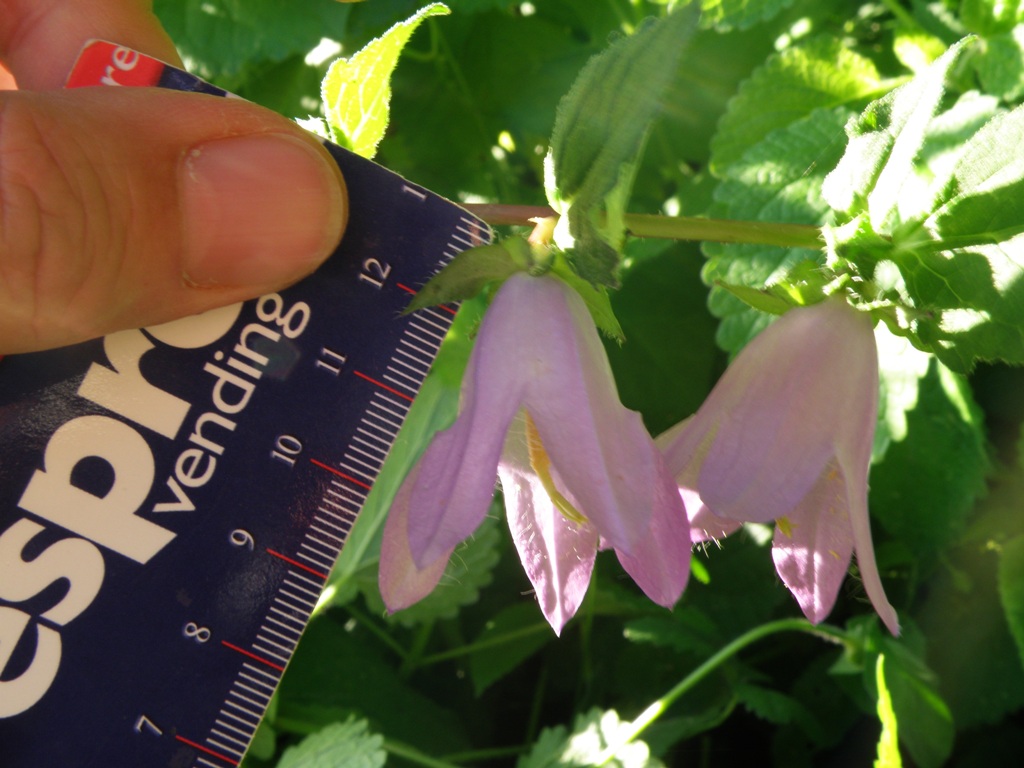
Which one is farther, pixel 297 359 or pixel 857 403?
pixel 297 359

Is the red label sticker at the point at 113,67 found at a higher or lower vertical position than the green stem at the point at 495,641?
higher

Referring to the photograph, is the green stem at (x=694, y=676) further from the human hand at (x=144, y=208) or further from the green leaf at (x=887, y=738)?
the human hand at (x=144, y=208)

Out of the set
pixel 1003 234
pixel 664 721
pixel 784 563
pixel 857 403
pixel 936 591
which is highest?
pixel 1003 234

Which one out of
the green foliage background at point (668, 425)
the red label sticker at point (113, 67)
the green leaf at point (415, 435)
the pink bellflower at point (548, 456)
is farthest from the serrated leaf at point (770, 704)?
the red label sticker at point (113, 67)

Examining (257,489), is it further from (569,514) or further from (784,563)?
(784,563)

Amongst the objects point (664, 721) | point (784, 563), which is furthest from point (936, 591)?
point (784, 563)

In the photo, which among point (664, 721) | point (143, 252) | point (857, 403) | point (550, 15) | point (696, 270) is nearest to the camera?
point (857, 403)
